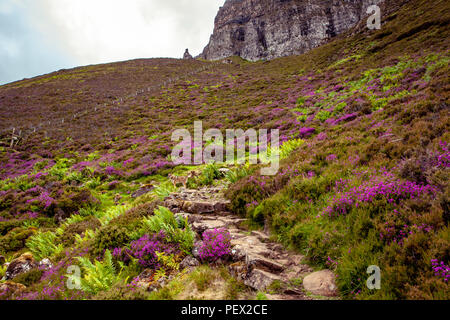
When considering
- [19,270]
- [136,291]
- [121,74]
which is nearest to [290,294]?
[136,291]

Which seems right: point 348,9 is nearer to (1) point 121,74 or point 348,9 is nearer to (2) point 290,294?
(1) point 121,74

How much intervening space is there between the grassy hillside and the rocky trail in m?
0.27

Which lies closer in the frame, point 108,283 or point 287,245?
point 108,283

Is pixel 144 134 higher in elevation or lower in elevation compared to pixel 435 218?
higher

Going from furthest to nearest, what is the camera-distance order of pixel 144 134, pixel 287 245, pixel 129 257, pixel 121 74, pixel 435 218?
pixel 121 74
pixel 144 134
pixel 129 257
pixel 287 245
pixel 435 218

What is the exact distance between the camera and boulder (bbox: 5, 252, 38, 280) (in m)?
6.35

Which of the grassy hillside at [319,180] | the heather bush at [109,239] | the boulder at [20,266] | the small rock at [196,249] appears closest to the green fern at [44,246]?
the grassy hillside at [319,180]

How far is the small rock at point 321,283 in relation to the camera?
3.34 meters

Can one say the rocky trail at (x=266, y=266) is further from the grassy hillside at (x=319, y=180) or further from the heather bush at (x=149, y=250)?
the heather bush at (x=149, y=250)

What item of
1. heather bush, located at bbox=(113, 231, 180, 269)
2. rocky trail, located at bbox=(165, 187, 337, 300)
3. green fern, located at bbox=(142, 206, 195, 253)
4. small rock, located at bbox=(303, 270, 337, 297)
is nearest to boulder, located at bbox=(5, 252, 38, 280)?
heather bush, located at bbox=(113, 231, 180, 269)

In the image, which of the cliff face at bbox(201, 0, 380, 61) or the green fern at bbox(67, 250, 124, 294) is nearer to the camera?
the green fern at bbox(67, 250, 124, 294)

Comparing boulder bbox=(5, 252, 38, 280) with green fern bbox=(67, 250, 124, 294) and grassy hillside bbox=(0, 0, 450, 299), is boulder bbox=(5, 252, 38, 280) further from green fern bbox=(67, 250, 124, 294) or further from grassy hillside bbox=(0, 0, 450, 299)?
green fern bbox=(67, 250, 124, 294)

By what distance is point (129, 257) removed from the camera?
517 centimetres

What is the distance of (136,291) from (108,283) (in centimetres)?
127
